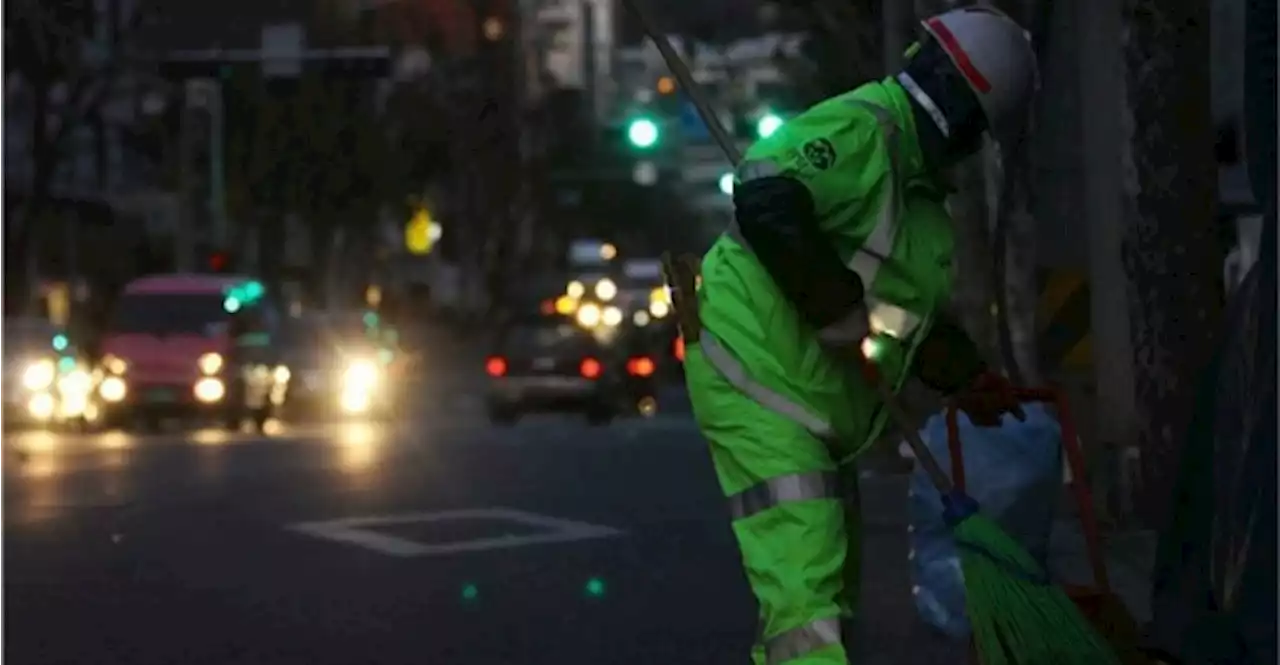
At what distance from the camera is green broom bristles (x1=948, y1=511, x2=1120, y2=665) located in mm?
4945

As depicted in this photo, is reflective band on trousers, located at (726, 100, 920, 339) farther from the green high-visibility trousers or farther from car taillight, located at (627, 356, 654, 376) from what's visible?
car taillight, located at (627, 356, 654, 376)

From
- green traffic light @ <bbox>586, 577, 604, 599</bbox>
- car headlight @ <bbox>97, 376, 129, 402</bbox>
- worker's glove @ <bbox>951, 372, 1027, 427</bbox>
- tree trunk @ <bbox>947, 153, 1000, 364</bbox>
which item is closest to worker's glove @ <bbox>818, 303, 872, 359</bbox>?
worker's glove @ <bbox>951, 372, 1027, 427</bbox>

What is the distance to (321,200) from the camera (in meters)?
47.7

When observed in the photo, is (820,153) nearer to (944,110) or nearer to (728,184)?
(944,110)

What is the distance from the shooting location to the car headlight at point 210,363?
2456 cm

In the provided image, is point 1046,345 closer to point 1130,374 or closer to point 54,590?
point 1130,374

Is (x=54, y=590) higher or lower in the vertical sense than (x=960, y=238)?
lower

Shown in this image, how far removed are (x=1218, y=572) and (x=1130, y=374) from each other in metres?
6.33

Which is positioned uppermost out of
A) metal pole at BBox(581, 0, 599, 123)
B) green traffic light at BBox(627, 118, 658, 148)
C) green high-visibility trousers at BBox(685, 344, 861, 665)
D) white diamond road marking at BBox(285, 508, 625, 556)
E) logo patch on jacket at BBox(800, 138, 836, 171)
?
metal pole at BBox(581, 0, 599, 123)

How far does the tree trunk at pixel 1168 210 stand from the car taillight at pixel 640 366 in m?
18.2

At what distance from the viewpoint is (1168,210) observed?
10508 mm

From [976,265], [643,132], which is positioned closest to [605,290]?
[643,132]

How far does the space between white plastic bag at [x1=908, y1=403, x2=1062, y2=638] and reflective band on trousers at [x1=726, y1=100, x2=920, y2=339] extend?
5.74ft

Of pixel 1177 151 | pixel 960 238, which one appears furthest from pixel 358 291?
pixel 1177 151
